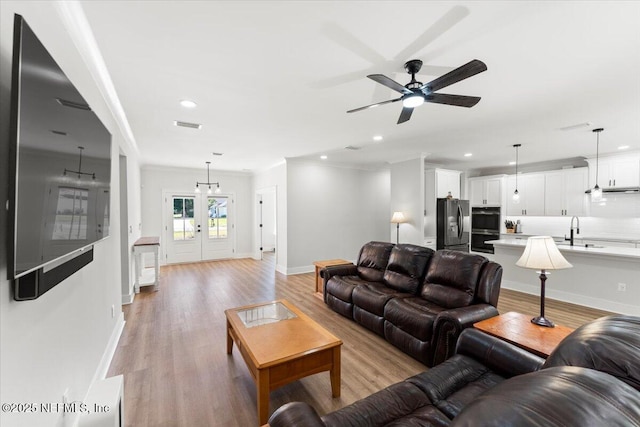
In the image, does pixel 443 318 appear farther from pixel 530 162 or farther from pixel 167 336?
pixel 530 162

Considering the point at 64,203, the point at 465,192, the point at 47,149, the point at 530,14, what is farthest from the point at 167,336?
the point at 465,192

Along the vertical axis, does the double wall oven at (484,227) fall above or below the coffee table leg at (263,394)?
above

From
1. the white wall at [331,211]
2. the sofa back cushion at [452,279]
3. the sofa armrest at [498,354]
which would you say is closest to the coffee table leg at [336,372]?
the sofa armrest at [498,354]

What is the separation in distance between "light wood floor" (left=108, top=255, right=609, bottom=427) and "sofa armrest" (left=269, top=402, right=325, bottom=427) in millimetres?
944

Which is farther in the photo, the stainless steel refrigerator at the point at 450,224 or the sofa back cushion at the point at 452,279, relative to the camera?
the stainless steel refrigerator at the point at 450,224

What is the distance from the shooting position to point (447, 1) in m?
1.63

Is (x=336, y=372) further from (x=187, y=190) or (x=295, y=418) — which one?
(x=187, y=190)

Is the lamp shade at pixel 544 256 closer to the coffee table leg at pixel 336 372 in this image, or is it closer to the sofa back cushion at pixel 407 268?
the sofa back cushion at pixel 407 268

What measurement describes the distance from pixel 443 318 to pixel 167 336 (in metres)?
3.08

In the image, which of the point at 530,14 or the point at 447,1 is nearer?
the point at 447,1

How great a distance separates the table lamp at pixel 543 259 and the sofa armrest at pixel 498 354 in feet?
2.08

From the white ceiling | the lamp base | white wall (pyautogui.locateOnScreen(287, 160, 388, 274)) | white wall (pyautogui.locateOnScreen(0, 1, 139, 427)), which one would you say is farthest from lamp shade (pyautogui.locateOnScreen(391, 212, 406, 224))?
white wall (pyautogui.locateOnScreen(0, 1, 139, 427))

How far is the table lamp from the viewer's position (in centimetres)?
211

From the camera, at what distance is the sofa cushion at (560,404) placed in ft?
2.02
